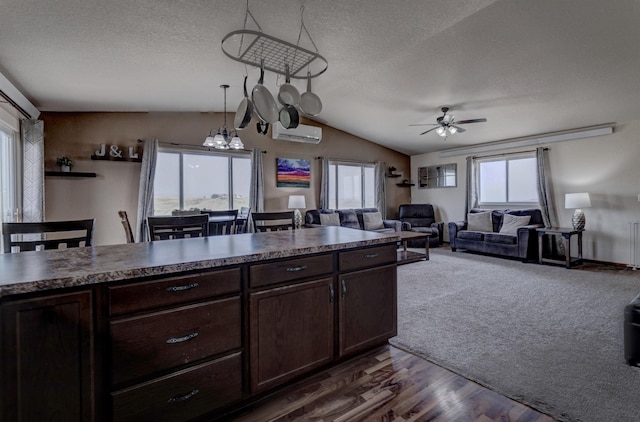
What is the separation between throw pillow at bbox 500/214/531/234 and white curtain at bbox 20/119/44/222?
7.51 meters

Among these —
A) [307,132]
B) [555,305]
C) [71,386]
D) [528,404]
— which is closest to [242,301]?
[71,386]

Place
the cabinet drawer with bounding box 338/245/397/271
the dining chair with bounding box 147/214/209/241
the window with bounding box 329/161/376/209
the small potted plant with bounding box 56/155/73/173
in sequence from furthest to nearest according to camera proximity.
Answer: the window with bounding box 329/161/376/209 → the small potted plant with bounding box 56/155/73/173 → the dining chair with bounding box 147/214/209/241 → the cabinet drawer with bounding box 338/245/397/271

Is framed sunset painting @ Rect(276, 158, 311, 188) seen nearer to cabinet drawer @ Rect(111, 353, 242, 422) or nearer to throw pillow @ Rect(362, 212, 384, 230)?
throw pillow @ Rect(362, 212, 384, 230)

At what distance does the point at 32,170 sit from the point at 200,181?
2355 millimetres

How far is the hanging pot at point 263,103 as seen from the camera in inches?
80.9

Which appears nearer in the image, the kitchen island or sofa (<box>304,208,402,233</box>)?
the kitchen island

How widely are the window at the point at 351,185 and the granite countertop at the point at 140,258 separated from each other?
17.6 feet

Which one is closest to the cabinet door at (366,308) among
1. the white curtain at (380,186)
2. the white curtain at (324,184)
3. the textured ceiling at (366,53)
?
the textured ceiling at (366,53)

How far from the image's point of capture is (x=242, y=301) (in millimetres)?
1626

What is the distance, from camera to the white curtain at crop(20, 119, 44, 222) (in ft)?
12.5

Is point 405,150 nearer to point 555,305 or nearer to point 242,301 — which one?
point 555,305

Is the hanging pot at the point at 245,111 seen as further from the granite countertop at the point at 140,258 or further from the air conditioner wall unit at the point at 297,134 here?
the air conditioner wall unit at the point at 297,134

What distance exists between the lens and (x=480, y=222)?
6.51 metres

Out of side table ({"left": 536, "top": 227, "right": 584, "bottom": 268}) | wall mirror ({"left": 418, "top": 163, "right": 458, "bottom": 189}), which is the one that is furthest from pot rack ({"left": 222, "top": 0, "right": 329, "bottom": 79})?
wall mirror ({"left": 418, "top": 163, "right": 458, "bottom": 189})
